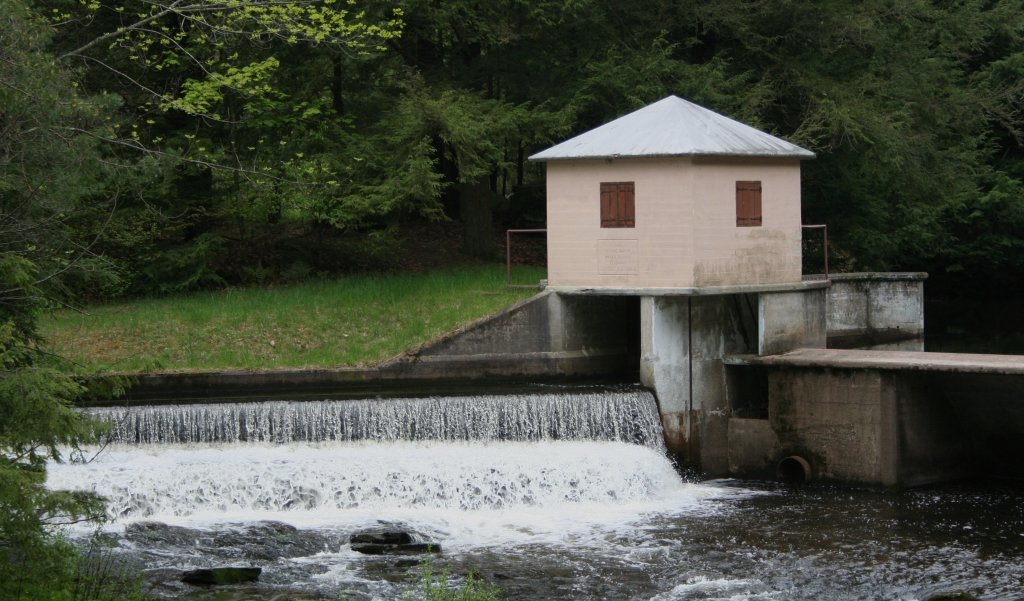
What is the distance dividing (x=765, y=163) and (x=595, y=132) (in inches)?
116

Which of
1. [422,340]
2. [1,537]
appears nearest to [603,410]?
[422,340]

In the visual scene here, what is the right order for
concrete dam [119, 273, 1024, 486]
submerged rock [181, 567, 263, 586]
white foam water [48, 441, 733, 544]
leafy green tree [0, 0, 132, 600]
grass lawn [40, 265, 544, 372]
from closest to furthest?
leafy green tree [0, 0, 132, 600] → submerged rock [181, 567, 263, 586] → white foam water [48, 441, 733, 544] → concrete dam [119, 273, 1024, 486] → grass lawn [40, 265, 544, 372]

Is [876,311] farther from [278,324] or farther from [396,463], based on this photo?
[396,463]

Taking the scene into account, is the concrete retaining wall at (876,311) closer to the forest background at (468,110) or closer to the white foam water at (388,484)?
the forest background at (468,110)

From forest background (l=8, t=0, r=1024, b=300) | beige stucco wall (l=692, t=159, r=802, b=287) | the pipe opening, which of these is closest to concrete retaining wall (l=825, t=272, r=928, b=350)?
beige stucco wall (l=692, t=159, r=802, b=287)

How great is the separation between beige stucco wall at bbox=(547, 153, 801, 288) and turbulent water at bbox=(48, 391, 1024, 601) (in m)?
2.30

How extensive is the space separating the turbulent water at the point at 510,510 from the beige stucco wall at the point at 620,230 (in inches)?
85.8

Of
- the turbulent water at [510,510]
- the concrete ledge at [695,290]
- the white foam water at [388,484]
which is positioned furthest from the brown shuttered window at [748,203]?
the white foam water at [388,484]

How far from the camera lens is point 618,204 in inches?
867

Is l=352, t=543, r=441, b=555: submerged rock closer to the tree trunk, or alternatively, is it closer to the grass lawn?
the grass lawn

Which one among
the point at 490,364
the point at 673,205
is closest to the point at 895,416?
the point at 673,205

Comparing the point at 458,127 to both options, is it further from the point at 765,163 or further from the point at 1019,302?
the point at 1019,302

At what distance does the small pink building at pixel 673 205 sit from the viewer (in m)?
21.4

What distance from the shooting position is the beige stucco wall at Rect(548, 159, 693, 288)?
21422 mm
